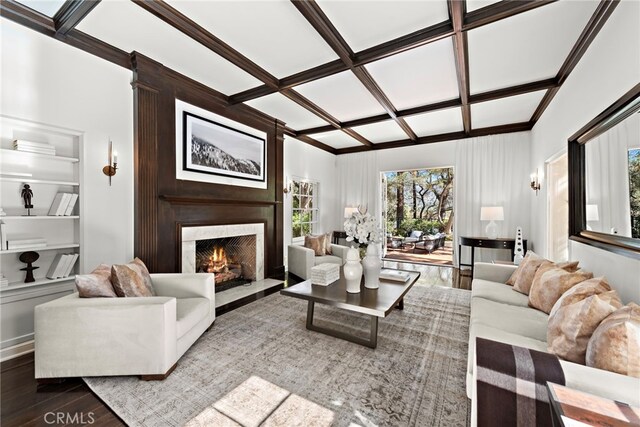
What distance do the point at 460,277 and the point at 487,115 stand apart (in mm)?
2800

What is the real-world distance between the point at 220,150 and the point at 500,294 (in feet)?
12.3

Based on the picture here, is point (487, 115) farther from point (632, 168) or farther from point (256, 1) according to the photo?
point (256, 1)

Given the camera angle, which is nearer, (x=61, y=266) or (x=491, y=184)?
(x=61, y=266)

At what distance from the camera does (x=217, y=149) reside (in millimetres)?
3705

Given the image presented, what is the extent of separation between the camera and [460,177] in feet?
17.9

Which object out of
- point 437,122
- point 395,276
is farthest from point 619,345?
point 437,122

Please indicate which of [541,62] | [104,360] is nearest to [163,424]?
[104,360]

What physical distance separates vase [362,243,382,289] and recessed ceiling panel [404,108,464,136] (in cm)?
278

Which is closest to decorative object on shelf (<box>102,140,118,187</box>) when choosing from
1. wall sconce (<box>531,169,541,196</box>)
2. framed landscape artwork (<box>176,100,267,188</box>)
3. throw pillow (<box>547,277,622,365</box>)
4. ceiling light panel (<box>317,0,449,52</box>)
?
framed landscape artwork (<box>176,100,267,188</box>)

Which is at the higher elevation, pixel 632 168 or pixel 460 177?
pixel 460 177

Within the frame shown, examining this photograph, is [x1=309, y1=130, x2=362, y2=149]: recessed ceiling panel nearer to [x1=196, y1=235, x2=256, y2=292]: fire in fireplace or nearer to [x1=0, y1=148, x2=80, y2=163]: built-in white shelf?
[x1=196, y1=235, x2=256, y2=292]: fire in fireplace

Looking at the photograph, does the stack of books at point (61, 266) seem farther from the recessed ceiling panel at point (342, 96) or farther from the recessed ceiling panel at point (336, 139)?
the recessed ceiling panel at point (336, 139)

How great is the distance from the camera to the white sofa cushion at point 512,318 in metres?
1.76

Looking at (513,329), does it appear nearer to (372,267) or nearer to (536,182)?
(372,267)
